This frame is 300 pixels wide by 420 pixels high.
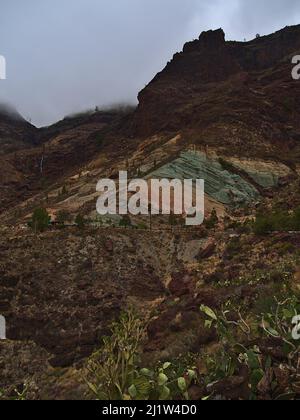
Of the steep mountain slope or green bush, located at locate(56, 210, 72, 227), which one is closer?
the steep mountain slope

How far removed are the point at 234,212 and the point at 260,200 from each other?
6.11 meters

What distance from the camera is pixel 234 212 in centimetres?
5434

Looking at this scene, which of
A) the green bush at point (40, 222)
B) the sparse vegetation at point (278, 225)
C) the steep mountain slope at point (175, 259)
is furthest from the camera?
the green bush at point (40, 222)

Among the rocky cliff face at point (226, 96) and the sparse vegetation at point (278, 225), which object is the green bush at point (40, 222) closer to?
the sparse vegetation at point (278, 225)

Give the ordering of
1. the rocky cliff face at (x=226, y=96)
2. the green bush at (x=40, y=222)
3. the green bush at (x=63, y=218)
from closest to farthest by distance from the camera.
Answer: the green bush at (x=40, y=222) → the green bush at (x=63, y=218) → the rocky cliff face at (x=226, y=96)

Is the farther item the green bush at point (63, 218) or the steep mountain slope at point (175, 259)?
the green bush at point (63, 218)

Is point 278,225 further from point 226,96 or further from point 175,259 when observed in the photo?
point 226,96

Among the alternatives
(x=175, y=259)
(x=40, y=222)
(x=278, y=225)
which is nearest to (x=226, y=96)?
(x=40, y=222)

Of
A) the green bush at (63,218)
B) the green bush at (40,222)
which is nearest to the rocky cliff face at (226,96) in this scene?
the green bush at (63,218)

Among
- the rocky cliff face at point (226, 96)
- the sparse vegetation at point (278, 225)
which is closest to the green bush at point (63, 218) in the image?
the sparse vegetation at point (278, 225)

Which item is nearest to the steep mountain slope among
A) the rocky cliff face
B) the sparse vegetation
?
the rocky cliff face

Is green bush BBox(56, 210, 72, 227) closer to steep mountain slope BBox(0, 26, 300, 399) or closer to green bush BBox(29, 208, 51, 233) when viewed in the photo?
steep mountain slope BBox(0, 26, 300, 399)

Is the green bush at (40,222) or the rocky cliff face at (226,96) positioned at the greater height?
the rocky cliff face at (226,96)
